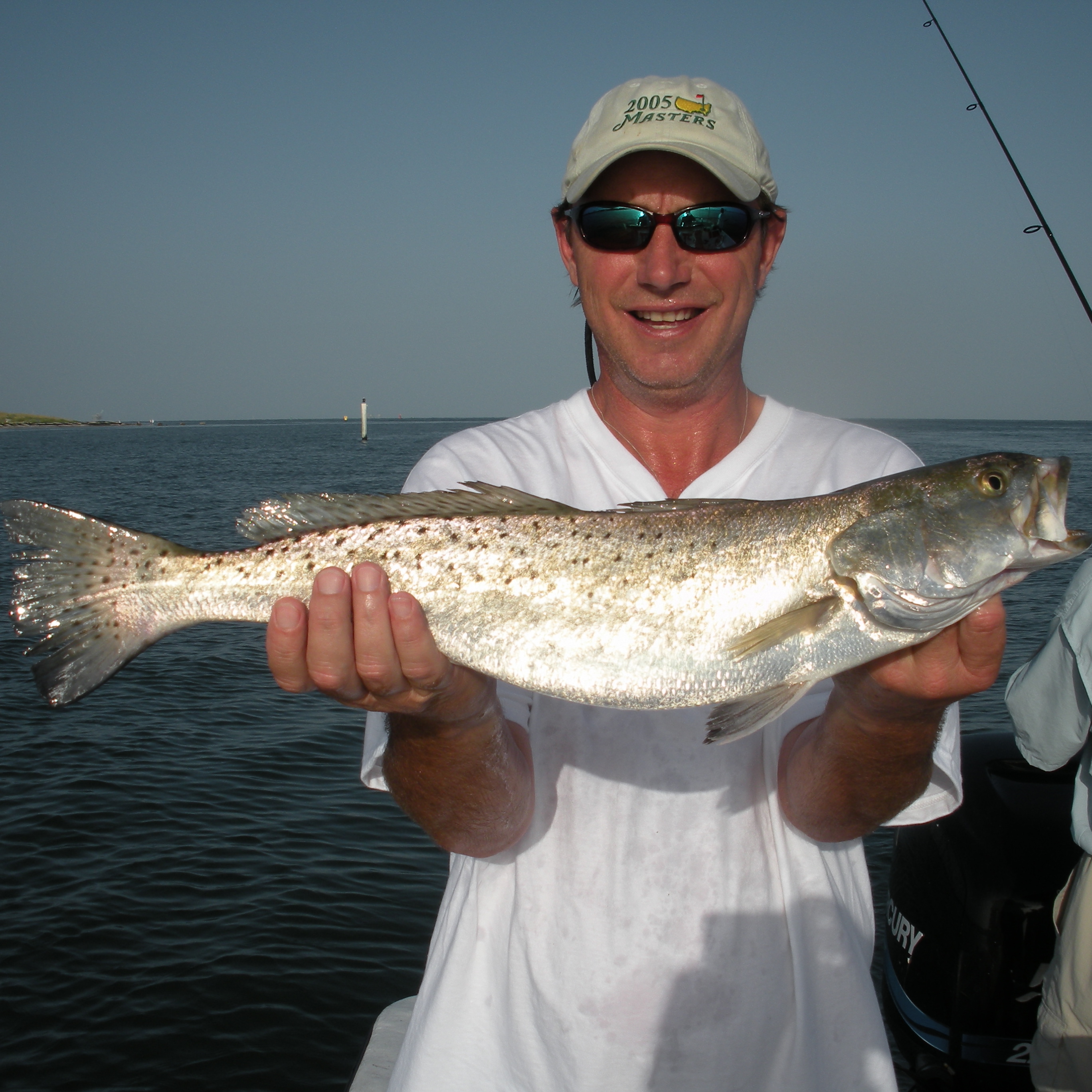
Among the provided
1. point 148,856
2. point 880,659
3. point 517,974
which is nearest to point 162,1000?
point 148,856

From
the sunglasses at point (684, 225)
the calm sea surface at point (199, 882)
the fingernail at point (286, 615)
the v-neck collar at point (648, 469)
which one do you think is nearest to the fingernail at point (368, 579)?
the fingernail at point (286, 615)

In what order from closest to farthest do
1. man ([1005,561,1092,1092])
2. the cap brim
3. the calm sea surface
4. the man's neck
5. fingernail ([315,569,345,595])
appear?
fingernail ([315,569,345,595]) < the cap brim < the man's neck < man ([1005,561,1092,1092]) < the calm sea surface

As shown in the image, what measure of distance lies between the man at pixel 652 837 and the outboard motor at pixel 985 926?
2.28 m

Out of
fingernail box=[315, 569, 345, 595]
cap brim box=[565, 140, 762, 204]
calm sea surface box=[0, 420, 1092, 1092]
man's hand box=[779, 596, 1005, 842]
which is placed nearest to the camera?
man's hand box=[779, 596, 1005, 842]

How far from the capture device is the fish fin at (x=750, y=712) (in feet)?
8.66

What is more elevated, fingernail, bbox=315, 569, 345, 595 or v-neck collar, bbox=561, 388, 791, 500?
v-neck collar, bbox=561, 388, 791, 500

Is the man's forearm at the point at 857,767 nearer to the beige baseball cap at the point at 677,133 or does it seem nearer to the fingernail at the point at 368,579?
the fingernail at the point at 368,579

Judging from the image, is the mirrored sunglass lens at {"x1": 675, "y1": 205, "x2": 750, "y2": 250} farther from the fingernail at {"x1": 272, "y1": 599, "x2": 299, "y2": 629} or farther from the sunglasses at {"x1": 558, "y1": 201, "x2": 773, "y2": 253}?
the fingernail at {"x1": 272, "y1": 599, "x2": 299, "y2": 629}

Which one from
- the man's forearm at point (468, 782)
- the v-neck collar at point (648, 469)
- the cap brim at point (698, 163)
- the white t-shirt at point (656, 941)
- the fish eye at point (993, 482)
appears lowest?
the white t-shirt at point (656, 941)

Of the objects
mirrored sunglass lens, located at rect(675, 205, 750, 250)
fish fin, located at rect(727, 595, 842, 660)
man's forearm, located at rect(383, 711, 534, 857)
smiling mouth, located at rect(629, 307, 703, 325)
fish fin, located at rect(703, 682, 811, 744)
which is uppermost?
mirrored sunglass lens, located at rect(675, 205, 750, 250)

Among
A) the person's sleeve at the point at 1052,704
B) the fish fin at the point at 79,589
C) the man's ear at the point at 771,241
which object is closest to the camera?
the fish fin at the point at 79,589

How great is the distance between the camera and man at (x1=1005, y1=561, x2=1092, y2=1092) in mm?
4062

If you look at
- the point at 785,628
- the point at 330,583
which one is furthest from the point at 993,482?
the point at 330,583

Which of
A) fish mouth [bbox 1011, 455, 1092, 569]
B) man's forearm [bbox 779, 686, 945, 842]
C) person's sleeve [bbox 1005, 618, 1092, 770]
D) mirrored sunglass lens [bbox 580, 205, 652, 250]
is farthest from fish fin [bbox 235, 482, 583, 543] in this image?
person's sleeve [bbox 1005, 618, 1092, 770]
